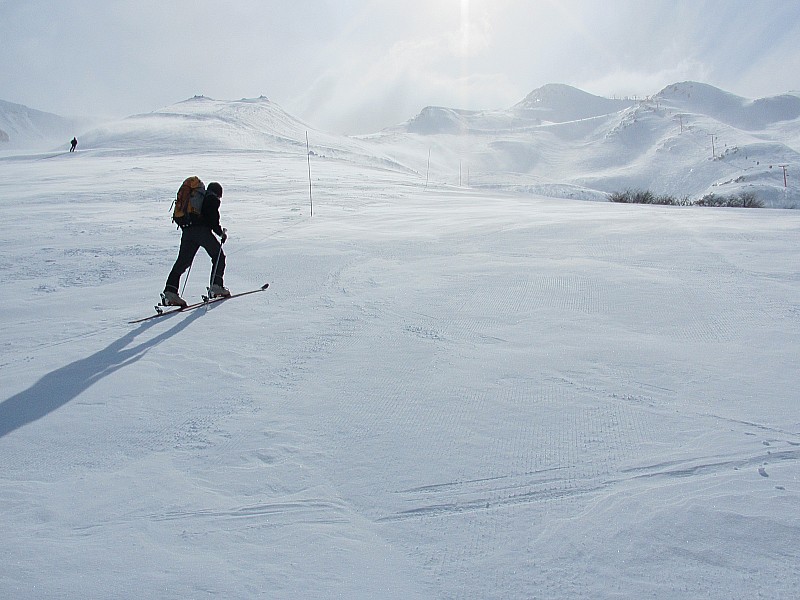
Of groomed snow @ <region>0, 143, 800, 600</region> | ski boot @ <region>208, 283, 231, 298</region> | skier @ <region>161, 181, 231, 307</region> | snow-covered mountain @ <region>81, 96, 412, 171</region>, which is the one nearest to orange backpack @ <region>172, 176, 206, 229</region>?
skier @ <region>161, 181, 231, 307</region>

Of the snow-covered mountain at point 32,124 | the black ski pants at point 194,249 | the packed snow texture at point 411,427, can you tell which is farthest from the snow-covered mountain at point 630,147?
the snow-covered mountain at point 32,124

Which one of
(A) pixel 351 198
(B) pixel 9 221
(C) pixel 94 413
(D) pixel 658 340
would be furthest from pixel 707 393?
(A) pixel 351 198

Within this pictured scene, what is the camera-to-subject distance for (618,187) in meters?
45.3

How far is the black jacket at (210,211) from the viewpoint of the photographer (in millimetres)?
6375

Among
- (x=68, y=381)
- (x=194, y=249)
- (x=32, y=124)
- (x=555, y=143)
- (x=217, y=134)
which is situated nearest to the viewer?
(x=68, y=381)

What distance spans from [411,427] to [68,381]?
2.81 m

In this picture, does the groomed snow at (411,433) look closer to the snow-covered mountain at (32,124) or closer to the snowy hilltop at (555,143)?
the snowy hilltop at (555,143)

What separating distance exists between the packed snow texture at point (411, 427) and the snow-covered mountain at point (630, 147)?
Answer: 29.2 m

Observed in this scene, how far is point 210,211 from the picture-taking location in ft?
21.0

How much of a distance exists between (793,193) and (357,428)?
39.3 metres

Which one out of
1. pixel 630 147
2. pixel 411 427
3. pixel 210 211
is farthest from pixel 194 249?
pixel 630 147

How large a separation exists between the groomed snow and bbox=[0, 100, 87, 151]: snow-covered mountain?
120 m

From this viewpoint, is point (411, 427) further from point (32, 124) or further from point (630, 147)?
point (32, 124)

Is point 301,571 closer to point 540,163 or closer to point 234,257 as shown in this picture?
point 234,257
